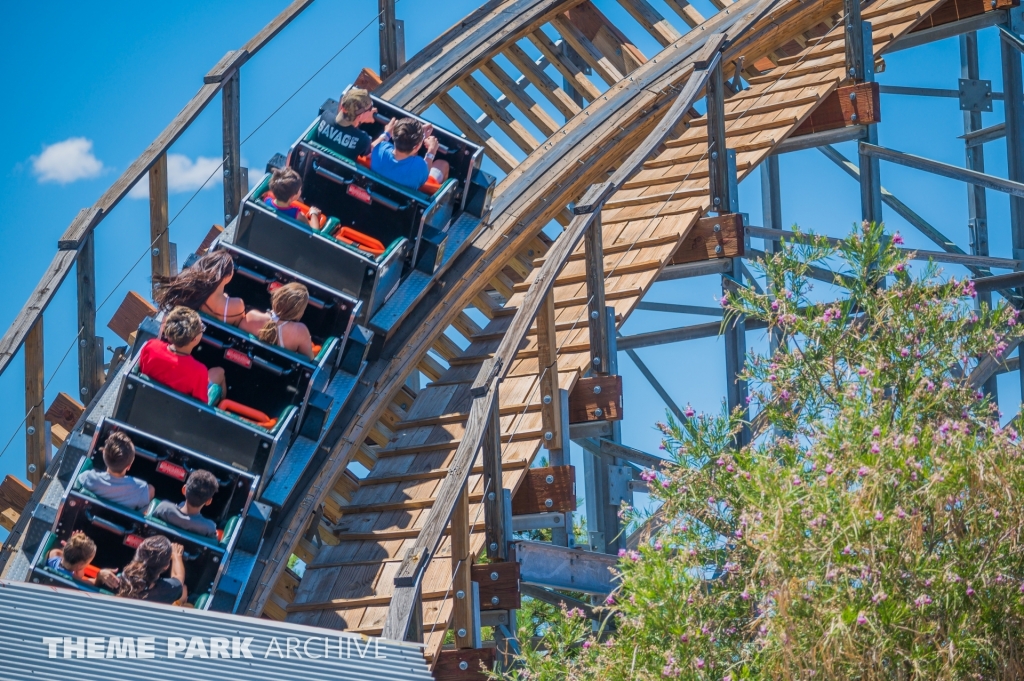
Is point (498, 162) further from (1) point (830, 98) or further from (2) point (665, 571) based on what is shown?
(2) point (665, 571)

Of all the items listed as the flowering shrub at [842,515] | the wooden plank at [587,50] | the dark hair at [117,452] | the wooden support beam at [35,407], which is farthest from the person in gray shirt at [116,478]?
the wooden plank at [587,50]

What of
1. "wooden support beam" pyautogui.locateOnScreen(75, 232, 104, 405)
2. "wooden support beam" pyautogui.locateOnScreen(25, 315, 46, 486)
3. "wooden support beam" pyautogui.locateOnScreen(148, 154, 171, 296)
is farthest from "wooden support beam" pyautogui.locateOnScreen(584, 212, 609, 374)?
"wooden support beam" pyautogui.locateOnScreen(25, 315, 46, 486)

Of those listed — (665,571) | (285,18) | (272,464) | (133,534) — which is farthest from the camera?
(285,18)

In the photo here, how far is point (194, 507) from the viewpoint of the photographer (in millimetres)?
6215

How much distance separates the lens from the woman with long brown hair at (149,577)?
18.9 feet

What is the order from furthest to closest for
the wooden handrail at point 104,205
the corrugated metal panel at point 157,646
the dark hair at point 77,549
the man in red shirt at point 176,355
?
1. the wooden handrail at point 104,205
2. the man in red shirt at point 176,355
3. the dark hair at point 77,549
4. the corrugated metal panel at point 157,646

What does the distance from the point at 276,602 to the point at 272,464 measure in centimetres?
92

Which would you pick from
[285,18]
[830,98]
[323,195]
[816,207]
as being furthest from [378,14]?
[816,207]

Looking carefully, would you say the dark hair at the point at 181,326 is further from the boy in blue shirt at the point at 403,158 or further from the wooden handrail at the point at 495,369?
the boy in blue shirt at the point at 403,158

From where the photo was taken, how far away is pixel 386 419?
27.0ft

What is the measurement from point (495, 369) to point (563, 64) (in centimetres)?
558

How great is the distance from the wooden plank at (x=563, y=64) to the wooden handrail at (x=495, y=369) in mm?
2326

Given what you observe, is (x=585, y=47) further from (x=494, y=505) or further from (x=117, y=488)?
(x=117, y=488)

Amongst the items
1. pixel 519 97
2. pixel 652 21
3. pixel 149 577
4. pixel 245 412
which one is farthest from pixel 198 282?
pixel 652 21
